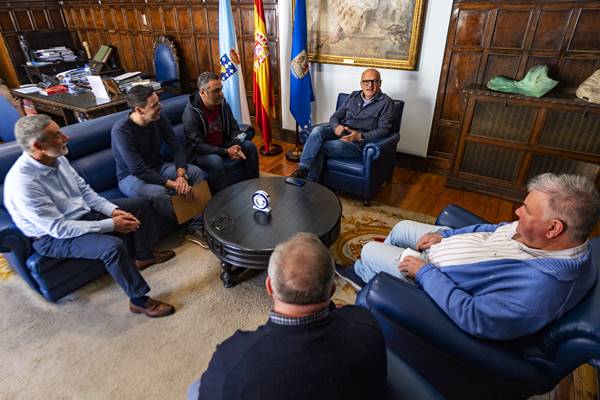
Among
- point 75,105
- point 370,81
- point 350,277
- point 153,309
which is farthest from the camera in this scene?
point 75,105

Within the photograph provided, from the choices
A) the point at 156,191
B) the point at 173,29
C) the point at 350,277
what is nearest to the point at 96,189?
the point at 156,191

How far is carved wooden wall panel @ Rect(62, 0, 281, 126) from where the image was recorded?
13.1 feet

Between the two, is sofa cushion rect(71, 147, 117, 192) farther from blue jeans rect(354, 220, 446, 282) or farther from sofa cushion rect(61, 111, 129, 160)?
blue jeans rect(354, 220, 446, 282)

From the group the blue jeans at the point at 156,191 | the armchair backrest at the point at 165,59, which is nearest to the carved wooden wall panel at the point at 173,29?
the armchair backrest at the point at 165,59

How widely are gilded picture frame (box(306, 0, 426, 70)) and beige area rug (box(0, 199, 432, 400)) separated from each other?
6.47 feet

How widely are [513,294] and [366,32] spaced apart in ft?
9.41

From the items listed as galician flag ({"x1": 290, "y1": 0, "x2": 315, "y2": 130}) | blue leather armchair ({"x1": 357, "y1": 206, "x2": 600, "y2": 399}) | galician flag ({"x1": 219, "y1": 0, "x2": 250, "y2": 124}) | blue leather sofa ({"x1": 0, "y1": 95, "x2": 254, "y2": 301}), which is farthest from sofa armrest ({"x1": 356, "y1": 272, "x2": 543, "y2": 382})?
galician flag ({"x1": 219, "y1": 0, "x2": 250, "y2": 124})

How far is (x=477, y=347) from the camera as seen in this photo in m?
1.17

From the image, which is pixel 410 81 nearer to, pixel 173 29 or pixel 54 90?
pixel 173 29

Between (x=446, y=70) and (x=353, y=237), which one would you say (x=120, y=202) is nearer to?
(x=353, y=237)

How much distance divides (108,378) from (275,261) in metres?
1.31

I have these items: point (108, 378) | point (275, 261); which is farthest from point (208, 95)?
point (275, 261)

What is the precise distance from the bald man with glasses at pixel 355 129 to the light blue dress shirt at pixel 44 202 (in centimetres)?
165

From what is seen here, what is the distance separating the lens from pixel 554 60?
2.64 meters
